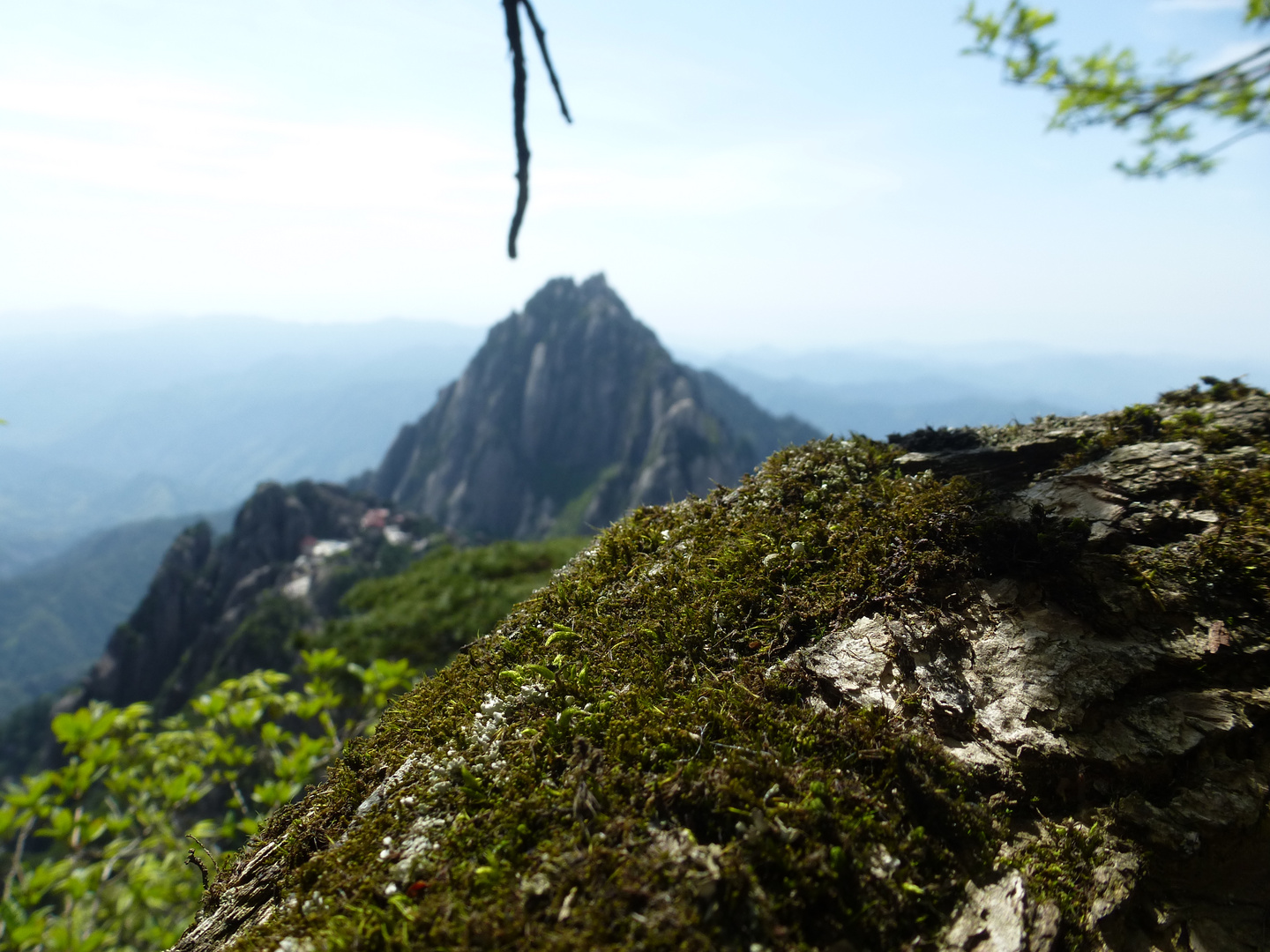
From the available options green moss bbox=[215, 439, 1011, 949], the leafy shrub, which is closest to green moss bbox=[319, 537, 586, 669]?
the leafy shrub

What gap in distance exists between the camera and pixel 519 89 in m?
3.04

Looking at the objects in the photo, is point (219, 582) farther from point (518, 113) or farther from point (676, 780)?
point (676, 780)

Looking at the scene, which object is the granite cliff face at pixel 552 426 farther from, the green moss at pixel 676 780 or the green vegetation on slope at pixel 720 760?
the green moss at pixel 676 780

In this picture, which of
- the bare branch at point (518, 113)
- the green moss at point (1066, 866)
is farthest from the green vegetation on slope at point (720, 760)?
the bare branch at point (518, 113)

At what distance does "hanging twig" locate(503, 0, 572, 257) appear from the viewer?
9.50 ft

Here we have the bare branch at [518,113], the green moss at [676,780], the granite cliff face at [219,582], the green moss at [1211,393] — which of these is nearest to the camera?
the green moss at [676,780]

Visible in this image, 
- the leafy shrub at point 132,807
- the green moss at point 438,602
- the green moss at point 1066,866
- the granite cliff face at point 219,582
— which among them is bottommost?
the granite cliff face at point 219,582

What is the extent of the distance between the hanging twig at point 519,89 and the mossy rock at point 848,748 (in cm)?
206

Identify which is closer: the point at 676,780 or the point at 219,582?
the point at 676,780

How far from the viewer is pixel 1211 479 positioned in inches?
137

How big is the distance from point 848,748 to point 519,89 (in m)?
3.33

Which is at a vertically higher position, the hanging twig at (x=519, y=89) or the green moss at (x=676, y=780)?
the hanging twig at (x=519, y=89)

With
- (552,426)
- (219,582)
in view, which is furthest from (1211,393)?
(552,426)

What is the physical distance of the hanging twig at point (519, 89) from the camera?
114 inches
